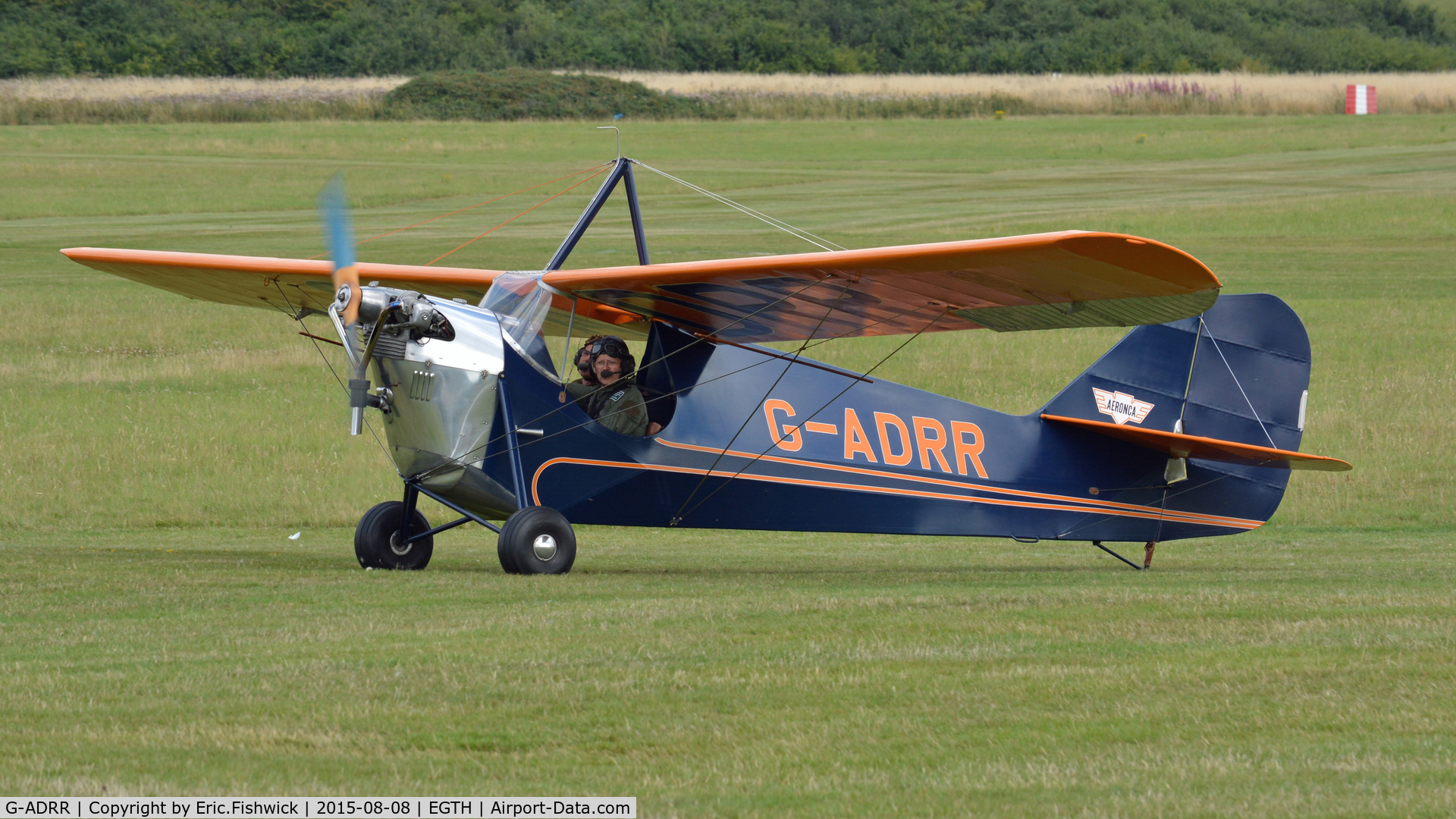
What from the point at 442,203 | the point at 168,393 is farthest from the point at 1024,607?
the point at 442,203

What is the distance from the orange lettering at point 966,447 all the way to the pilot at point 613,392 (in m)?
2.79

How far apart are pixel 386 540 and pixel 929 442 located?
453 cm

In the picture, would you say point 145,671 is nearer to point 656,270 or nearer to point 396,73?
point 656,270

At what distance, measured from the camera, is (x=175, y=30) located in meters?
83.6

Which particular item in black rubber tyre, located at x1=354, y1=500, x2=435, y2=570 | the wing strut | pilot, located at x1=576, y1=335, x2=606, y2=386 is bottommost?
black rubber tyre, located at x1=354, y1=500, x2=435, y2=570

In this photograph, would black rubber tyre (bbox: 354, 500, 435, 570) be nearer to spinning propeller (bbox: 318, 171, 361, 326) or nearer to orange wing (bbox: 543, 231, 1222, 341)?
spinning propeller (bbox: 318, 171, 361, 326)

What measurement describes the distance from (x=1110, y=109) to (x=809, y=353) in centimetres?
5309

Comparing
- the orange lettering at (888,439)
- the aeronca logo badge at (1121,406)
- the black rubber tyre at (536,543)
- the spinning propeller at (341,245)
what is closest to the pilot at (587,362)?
the black rubber tyre at (536,543)

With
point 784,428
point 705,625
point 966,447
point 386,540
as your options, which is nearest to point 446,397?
point 386,540

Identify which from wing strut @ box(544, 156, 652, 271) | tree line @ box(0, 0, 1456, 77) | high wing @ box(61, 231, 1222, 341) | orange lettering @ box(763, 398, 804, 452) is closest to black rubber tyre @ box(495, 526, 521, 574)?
high wing @ box(61, 231, 1222, 341)

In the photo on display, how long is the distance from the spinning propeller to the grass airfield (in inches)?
75.4

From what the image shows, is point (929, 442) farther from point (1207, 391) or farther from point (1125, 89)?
point (1125, 89)

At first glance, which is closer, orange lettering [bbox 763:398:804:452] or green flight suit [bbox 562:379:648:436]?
green flight suit [bbox 562:379:648:436]

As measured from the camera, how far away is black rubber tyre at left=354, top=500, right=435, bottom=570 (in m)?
12.1
